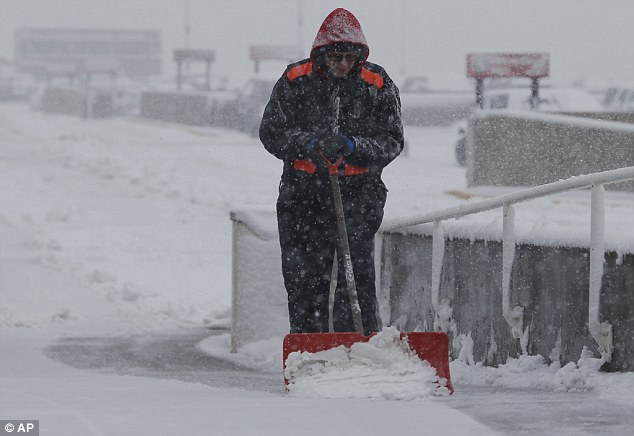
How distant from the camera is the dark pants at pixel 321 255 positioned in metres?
5.64

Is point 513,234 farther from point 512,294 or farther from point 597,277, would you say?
point 597,277

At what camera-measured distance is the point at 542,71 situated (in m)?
20.1

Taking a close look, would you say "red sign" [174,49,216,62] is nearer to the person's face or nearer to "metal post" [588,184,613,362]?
the person's face

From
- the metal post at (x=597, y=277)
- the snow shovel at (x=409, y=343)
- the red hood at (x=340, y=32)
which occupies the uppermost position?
the red hood at (x=340, y=32)

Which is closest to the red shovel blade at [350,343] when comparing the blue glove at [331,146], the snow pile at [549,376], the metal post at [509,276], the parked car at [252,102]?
the snow pile at [549,376]

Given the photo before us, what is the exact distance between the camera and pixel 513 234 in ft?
18.8

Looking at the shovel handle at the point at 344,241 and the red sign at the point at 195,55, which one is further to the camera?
the red sign at the point at 195,55

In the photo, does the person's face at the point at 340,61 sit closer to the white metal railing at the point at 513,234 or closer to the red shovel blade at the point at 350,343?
the white metal railing at the point at 513,234

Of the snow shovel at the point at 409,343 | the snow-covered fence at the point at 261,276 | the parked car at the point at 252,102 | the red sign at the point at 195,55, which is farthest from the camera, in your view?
the red sign at the point at 195,55

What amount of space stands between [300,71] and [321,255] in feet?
2.49

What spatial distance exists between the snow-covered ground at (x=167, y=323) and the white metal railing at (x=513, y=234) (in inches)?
7.2

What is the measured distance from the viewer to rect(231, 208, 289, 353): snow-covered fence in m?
7.59

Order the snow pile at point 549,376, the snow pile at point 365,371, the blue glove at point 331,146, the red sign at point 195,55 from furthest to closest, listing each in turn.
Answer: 1. the red sign at point 195,55
2. the blue glove at point 331,146
3. the snow pile at point 549,376
4. the snow pile at point 365,371

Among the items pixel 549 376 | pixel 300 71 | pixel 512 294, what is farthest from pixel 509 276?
pixel 300 71
